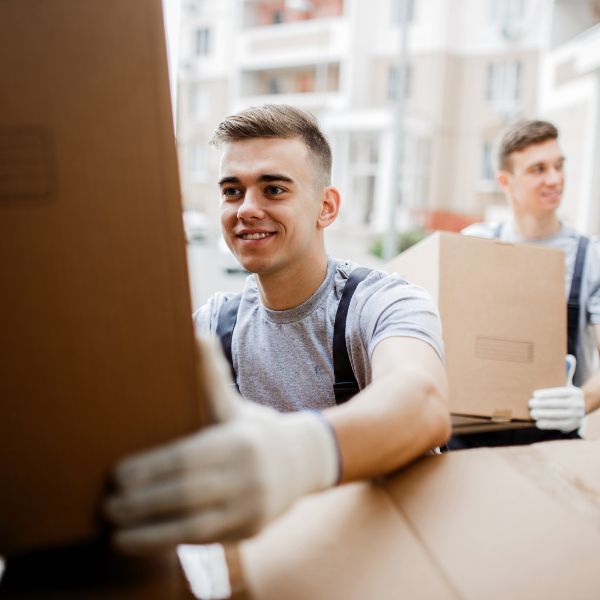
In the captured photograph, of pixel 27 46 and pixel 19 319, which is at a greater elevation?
pixel 27 46

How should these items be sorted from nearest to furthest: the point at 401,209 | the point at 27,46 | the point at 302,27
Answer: the point at 27,46 < the point at 401,209 < the point at 302,27

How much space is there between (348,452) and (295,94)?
2079cm

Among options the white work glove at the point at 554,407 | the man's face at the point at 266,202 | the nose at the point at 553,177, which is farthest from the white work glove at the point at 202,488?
the nose at the point at 553,177

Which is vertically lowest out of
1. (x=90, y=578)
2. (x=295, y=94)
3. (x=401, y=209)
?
(x=401, y=209)

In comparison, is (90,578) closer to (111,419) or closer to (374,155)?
(111,419)

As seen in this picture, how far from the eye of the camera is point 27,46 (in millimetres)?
605

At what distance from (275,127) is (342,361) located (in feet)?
2.06

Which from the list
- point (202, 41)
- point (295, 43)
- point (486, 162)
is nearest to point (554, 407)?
point (486, 162)

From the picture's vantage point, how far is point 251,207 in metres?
1.52

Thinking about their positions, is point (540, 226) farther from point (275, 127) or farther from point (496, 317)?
point (275, 127)

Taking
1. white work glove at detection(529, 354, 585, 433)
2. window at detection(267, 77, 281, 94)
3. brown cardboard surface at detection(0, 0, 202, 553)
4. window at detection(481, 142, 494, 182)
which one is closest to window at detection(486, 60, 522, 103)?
window at detection(481, 142, 494, 182)

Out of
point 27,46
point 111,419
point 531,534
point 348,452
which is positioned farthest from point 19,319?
point 531,534

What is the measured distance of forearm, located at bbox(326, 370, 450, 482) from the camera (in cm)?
81

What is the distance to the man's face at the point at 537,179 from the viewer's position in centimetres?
251
